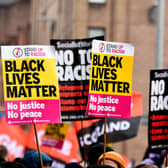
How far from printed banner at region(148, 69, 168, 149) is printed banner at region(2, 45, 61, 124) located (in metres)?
1.26

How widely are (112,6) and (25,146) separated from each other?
51.5 feet

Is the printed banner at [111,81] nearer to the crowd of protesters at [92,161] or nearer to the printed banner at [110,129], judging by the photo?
the crowd of protesters at [92,161]

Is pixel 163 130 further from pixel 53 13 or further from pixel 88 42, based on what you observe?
pixel 53 13

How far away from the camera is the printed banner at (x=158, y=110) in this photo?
653cm

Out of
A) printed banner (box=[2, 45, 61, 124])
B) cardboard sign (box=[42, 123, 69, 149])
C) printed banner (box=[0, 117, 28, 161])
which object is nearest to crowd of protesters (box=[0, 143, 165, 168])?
printed banner (box=[2, 45, 61, 124])

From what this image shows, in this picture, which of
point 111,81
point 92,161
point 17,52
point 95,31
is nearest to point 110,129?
point 92,161

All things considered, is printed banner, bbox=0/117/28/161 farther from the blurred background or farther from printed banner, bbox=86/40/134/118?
the blurred background

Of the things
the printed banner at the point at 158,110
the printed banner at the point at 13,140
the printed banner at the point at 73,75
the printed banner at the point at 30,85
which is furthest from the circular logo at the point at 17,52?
the printed banner at the point at 13,140

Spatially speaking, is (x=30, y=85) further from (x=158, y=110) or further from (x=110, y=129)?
(x=110, y=129)

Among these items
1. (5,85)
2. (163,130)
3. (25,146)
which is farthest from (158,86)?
(25,146)

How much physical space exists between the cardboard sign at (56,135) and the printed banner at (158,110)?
99.3 inches

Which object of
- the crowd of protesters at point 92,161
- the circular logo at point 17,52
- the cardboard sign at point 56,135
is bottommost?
the cardboard sign at point 56,135

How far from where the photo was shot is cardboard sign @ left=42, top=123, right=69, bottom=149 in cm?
883

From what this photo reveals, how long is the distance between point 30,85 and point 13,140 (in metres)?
4.93
